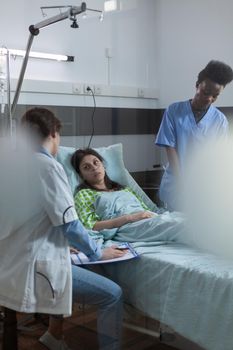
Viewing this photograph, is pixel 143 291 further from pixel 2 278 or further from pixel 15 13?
pixel 15 13

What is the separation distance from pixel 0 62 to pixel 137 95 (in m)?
0.69

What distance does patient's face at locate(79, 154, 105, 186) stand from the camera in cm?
216

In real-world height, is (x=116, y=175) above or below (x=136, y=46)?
below

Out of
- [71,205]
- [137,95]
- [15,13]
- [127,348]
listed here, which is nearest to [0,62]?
[15,13]

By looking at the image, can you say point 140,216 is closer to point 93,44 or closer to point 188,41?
point 188,41

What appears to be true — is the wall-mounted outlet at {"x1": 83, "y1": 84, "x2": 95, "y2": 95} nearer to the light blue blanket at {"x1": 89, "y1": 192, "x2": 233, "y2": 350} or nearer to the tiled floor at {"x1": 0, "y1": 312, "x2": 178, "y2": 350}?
the light blue blanket at {"x1": 89, "y1": 192, "x2": 233, "y2": 350}

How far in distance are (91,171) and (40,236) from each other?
2.54 ft

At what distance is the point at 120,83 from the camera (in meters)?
2.26

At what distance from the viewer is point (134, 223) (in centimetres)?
191

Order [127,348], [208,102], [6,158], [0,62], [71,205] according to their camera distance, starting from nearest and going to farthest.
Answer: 1. [71,205]
2. [6,158]
3. [127,348]
4. [208,102]
5. [0,62]

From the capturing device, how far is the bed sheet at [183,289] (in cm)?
139

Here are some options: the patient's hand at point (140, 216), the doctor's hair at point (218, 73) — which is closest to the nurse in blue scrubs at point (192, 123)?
the doctor's hair at point (218, 73)

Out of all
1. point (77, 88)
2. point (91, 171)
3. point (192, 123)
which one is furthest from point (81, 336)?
point (77, 88)

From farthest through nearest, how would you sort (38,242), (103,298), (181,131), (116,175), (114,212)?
(116,175) → (114,212) → (181,131) → (103,298) → (38,242)
